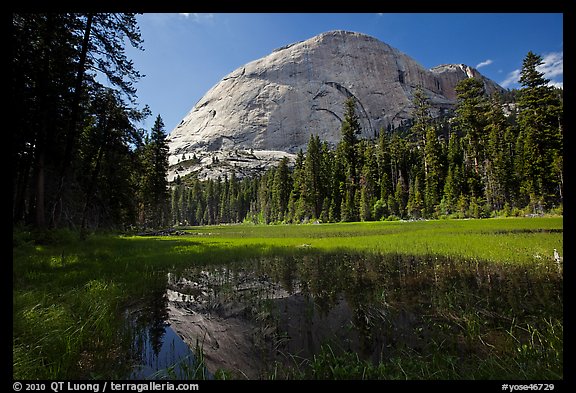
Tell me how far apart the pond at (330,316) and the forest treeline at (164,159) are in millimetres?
4141

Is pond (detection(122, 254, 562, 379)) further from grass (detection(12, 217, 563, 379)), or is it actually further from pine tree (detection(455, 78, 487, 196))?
pine tree (detection(455, 78, 487, 196))

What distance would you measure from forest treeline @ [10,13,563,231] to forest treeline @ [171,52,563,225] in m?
0.22

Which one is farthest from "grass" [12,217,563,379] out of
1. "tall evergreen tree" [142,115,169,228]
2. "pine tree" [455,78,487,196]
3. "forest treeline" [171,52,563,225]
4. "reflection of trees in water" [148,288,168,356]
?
"pine tree" [455,78,487,196]

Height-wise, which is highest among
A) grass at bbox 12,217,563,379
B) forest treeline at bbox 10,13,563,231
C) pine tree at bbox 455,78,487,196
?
pine tree at bbox 455,78,487,196

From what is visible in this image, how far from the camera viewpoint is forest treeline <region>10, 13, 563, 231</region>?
11422 mm

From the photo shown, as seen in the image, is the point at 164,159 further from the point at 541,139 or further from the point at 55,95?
the point at 541,139

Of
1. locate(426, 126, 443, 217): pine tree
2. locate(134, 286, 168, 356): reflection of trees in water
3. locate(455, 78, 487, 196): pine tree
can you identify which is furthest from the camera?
locate(426, 126, 443, 217): pine tree

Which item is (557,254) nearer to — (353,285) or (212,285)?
(353,285)

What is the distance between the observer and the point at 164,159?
4866cm

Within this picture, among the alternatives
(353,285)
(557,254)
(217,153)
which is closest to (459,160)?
(557,254)

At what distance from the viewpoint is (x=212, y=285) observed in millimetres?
7668

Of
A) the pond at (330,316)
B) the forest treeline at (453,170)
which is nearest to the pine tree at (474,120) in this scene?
the forest treeline at (453,170)

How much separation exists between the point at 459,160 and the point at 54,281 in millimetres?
65309

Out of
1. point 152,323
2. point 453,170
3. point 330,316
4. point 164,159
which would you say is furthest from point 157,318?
point 453,170
